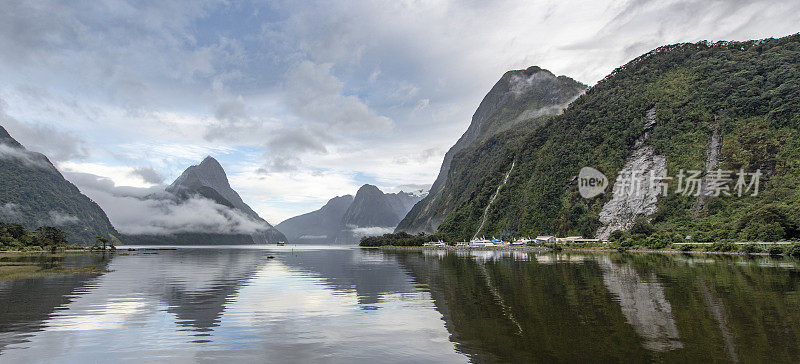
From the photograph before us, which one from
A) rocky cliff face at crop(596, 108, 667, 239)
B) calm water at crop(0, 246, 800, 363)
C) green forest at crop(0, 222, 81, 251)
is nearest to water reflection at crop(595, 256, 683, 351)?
calm water at crop(0, 246, 800, 363)

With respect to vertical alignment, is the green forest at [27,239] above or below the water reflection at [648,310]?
above

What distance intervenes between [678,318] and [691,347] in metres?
7.19

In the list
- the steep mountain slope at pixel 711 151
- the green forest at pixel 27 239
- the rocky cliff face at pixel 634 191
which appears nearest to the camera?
the steep mountain slope at pixel 711 151

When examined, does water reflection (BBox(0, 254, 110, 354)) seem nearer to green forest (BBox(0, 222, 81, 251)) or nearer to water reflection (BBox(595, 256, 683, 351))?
water reflection (BBox(595, 256, 683, 351))

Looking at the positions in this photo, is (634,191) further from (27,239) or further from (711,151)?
(27,239)

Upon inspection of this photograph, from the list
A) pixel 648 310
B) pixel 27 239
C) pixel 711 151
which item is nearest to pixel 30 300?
pixel 648 310

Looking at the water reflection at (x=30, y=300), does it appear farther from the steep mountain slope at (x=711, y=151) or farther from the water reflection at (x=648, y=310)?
the steep mountain slope at (x=711, y=151)

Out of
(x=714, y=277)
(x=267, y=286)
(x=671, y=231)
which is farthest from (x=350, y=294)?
(x=671, y=231)

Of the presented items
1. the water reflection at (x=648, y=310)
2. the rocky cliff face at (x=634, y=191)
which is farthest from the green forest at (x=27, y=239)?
the rocky cliff face at (x=634, y=191)

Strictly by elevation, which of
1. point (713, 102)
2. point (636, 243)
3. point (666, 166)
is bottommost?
point (636, 243)

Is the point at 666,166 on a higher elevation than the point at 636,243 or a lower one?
higher

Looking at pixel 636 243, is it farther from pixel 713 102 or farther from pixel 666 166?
pixel 713 102

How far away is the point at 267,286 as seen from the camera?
48.9 m

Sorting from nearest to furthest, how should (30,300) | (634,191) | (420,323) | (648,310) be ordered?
(420,323)
(648,310)
(30,300)
(634,191)
